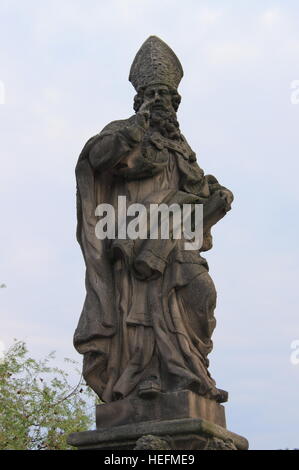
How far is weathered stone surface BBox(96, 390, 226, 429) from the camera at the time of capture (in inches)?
294

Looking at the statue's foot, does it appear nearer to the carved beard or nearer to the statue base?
the statue base

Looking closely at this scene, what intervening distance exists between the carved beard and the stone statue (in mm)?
10

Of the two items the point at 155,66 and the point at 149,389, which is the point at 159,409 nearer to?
the point at 149,389

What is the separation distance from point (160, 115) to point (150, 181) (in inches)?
28.5

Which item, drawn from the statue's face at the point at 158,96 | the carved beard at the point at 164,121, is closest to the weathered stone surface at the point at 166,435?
the carved beard at the point at 164,121

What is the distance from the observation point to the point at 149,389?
298 inches

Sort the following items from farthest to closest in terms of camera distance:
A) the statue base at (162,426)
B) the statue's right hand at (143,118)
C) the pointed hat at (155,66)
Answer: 1. the pointed hat at (155,66)
2. the statue's right hand at (143,118)
3. the statue base at (162,426)

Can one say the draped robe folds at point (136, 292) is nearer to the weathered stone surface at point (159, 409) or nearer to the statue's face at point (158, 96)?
the weathered stone surface at point (159, 409)

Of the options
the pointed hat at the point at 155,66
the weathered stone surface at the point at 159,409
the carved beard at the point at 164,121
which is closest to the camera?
the weathered stone surface at the point at 159,409

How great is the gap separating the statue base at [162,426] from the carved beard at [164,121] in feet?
9.27

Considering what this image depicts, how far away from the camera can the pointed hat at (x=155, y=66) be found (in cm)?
905

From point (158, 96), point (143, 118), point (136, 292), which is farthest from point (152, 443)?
point (158, 96)

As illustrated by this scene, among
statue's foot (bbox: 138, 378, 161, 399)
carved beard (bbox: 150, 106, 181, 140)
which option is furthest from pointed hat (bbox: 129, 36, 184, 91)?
statue's foot (bbox: 138, 378, 161, 399)

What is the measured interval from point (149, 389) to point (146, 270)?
3.79ft
